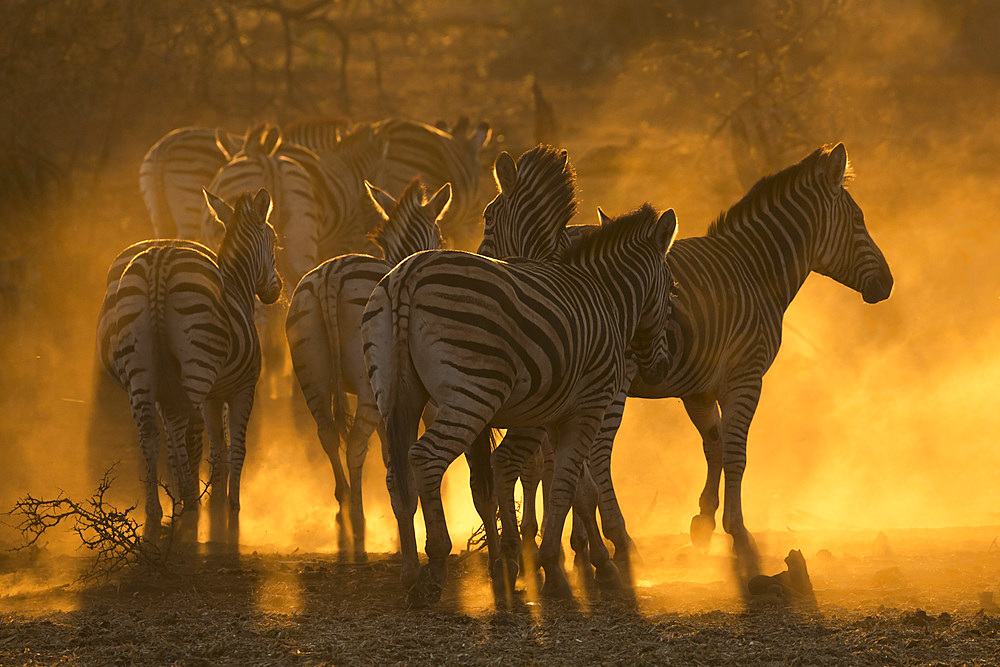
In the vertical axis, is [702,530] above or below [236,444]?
below

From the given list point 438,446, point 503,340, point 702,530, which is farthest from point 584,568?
point 503,340

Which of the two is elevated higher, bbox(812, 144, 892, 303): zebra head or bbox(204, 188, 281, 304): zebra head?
bbox(204, 188, 281, 304): zebra head

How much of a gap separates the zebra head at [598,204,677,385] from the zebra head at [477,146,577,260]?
0.43 metres

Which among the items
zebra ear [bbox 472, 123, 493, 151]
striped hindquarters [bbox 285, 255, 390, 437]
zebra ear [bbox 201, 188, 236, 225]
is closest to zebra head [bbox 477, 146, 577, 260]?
striped hindquarters [bbox 285, 255, 390, 437]

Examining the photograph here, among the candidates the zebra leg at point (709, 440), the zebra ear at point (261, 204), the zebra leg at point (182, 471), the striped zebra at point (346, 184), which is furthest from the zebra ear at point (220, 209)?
the striped zebra at point (346, 184)

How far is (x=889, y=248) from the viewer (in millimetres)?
15250

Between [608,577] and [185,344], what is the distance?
3.02 m

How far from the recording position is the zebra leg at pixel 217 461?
8.12 m

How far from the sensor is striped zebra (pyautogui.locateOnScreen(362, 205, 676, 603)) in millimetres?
5215

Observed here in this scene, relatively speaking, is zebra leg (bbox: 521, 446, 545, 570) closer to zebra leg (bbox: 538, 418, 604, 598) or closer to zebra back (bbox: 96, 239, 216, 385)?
zebra leg (bbox: 538, 418, 604, 598)

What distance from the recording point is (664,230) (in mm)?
6324

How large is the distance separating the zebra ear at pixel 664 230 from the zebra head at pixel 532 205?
56 centimetres

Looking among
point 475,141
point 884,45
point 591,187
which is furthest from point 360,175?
point 884,45

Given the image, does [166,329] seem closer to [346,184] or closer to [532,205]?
[532,205]
